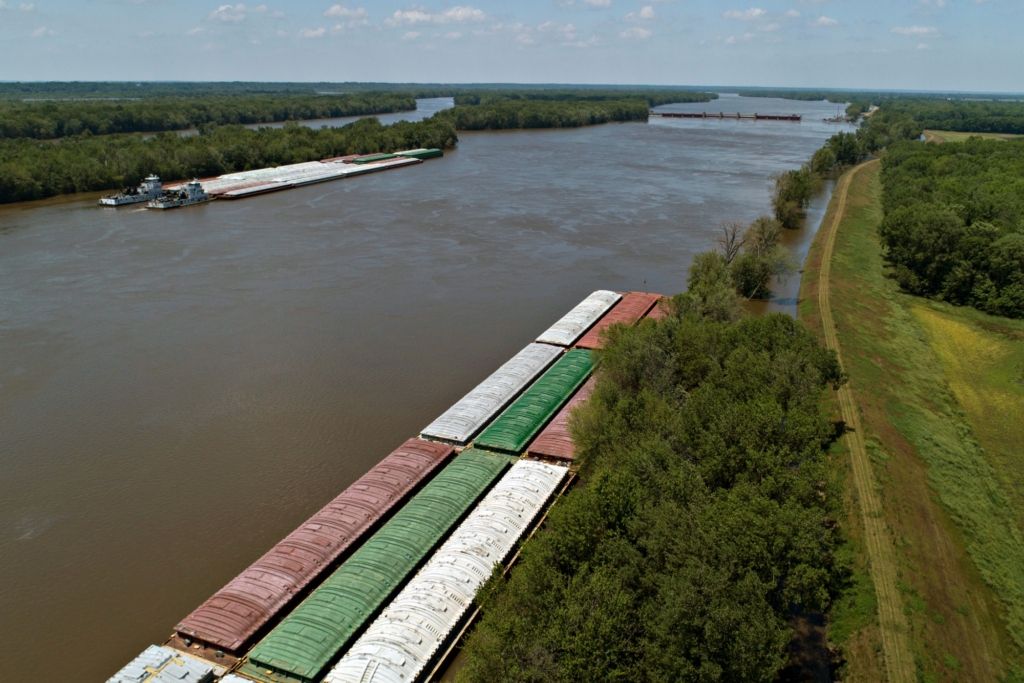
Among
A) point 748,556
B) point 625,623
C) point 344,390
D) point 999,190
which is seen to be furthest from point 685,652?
point 999,190

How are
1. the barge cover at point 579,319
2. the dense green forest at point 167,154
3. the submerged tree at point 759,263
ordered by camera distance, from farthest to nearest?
1. the dense green forest at point 167,154
2. the submerged tree at point 759,263
3. the barge cover at point 579,319

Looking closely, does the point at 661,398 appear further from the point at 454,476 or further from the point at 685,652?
the point at 685,652

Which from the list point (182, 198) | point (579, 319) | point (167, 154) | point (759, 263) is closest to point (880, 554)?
point (579, 319)

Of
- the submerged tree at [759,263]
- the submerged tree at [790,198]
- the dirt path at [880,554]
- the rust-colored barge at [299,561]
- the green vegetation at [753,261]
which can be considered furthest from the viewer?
the submerged tree at [790,198]

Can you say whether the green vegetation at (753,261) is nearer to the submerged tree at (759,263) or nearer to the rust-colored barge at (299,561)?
the submerged tree at (759,263)

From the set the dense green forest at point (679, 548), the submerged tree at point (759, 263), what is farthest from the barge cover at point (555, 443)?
Result: the submerged tree at point (759, 263)

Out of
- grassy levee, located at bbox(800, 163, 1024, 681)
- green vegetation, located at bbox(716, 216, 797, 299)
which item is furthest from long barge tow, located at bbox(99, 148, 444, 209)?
grassy levee, located at bbox(800, 163, 1024, 681)
